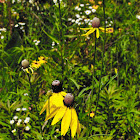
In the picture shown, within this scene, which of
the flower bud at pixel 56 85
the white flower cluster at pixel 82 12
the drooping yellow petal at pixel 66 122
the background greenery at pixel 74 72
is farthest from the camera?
the white flower cluster at pixel 82 12

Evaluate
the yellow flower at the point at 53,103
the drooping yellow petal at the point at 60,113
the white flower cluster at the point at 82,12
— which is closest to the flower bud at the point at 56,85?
the yellow flower at the point at 53,103

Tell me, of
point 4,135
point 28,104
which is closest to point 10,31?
point 28,104

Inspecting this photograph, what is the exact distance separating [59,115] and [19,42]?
1831 mm

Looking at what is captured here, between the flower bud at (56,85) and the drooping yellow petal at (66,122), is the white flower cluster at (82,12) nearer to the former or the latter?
the flower bud at (56,85)

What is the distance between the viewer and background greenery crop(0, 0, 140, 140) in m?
1.47

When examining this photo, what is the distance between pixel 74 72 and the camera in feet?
6.98

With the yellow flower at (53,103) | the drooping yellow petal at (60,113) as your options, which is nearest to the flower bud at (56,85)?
the yellow flower at (53,103)

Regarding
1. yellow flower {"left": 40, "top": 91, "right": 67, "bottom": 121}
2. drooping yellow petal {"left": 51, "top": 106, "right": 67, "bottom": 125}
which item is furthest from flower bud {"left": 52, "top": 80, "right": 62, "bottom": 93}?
drooping yellow petal {"left": 51, "top": 106, "right": 67, "bottom": 125}

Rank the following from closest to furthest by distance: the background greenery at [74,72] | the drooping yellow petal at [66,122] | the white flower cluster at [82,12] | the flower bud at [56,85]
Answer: the drooping yellow petal at [66,122], the flower bud at [56,85], the background greenery at [74,72], the white flower cluster at [82,12]

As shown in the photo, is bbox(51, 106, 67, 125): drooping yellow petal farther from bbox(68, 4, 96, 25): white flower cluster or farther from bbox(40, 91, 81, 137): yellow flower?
bbox(68, 4, 96, 25): white flower cluster

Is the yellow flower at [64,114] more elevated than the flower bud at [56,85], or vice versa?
the flower bud at [56,85]

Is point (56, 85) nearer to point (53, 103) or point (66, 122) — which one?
point (53, 103)

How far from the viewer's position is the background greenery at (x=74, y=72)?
4.84 feet

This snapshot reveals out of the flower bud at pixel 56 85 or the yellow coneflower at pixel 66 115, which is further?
the flower bud at pixel 56 85
